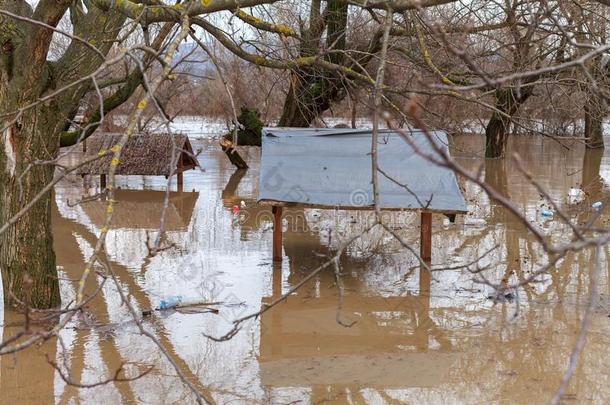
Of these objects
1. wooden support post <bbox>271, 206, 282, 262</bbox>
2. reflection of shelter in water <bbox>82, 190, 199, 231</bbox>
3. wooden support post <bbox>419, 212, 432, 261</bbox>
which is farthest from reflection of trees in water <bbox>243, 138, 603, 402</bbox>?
reflection of shelter in water <bbox>82, 190, 199, 231</bbox>

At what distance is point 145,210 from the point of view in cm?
1620

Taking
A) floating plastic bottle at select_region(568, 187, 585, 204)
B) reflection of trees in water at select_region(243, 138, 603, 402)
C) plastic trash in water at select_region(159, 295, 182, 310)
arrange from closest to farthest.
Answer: reflection of trees in water at select_region(243, 138, 603, 402) → plastic trash in water at select_region(159, 295, 182, 310) → floating plastic bottle at select_region(568, 187, 585, 204)

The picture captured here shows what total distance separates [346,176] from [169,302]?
3.22 m

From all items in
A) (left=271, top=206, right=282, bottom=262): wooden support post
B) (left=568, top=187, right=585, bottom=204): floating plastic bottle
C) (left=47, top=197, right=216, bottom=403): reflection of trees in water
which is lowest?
(left=47, top=197, right=216, bottom=403): reflection of trees in water

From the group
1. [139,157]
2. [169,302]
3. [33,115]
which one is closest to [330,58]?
[169,302]

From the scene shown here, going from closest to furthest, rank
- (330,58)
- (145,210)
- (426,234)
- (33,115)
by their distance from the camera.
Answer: (33,115)
(426,234)
(330,58)
(145,210)

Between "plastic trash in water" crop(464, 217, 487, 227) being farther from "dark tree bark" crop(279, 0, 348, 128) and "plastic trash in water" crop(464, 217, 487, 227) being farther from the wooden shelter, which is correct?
the wooden shelter

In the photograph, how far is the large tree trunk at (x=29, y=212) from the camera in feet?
25.7

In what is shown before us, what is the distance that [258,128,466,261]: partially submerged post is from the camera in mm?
10195

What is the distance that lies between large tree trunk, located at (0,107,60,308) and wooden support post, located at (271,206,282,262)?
3.21m

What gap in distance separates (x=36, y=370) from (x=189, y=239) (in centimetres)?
613

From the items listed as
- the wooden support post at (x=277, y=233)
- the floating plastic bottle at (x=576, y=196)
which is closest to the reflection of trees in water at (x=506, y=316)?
the wooden support post at (x=277, y=233)

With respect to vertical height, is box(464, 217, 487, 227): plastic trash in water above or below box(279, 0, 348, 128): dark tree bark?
below

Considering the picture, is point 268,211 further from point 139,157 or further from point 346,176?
point 346,176
